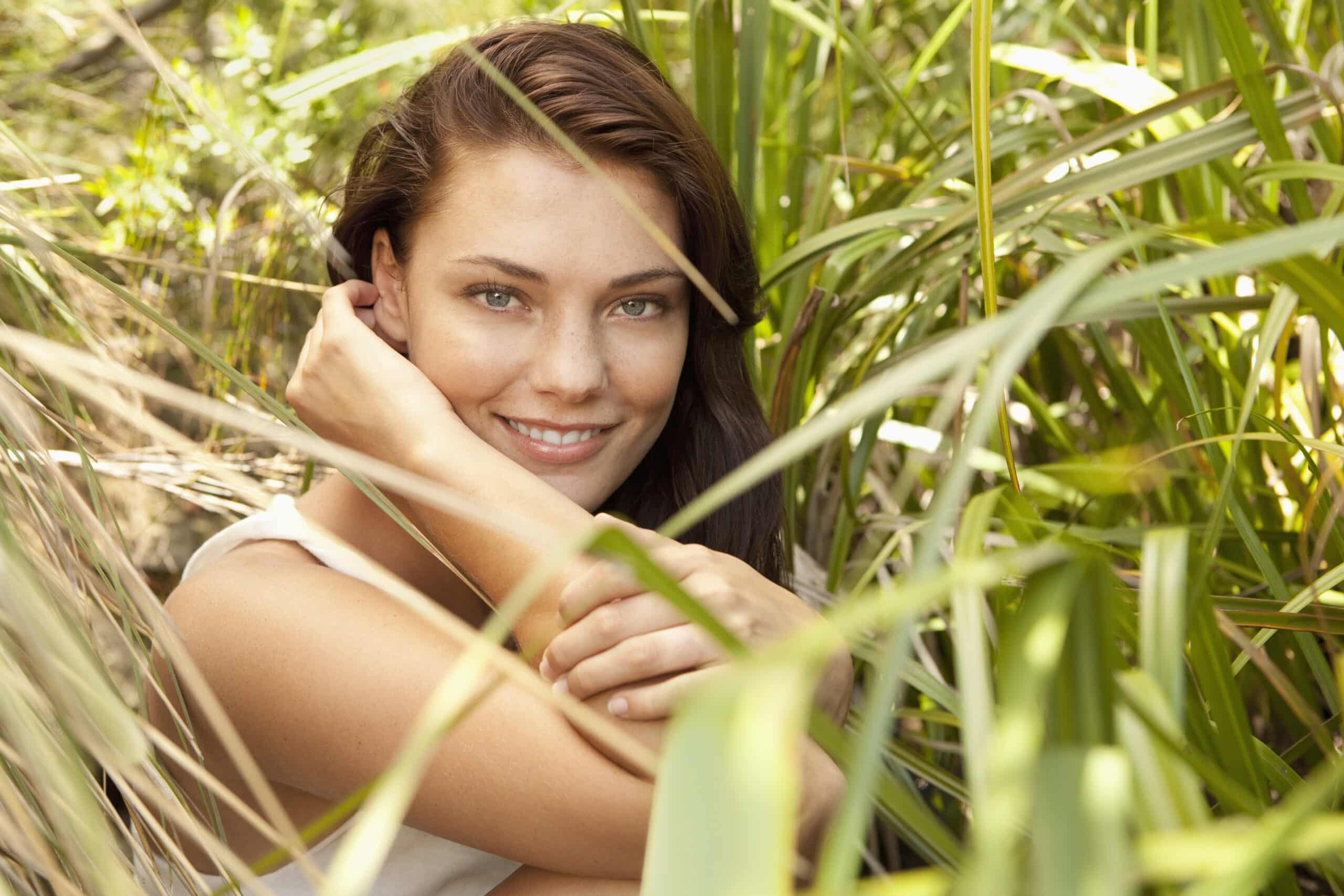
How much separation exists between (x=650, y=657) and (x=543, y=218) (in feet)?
1.96

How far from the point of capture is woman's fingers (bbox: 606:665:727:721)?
1.01 meters

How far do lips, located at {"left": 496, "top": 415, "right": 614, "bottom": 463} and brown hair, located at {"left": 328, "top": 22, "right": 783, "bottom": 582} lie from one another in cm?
23

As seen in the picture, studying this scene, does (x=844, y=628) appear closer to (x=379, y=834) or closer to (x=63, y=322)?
(x=379, y=834)

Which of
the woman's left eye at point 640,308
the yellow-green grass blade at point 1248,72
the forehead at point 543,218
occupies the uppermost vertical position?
the yellow-green grass blade at point 1248,72

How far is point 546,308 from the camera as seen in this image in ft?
4.77

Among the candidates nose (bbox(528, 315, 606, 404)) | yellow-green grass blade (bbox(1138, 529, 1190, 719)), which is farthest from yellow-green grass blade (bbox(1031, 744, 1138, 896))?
nose (bbox(528, 315, 606, 404))

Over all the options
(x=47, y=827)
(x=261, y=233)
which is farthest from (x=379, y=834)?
(x=261, y=233)

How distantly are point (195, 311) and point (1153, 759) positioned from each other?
88.9 inches

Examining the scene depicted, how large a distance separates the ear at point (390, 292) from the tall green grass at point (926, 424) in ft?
0.49

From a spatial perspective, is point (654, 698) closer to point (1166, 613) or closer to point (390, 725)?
point (390, 725)

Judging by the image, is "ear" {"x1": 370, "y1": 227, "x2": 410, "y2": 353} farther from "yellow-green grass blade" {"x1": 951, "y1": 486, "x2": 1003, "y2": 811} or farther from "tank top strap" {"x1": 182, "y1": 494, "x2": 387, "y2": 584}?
"yellow-green grass blade" {"x1": 951, "y1": 486, "x2": 1003, "y2": 811}

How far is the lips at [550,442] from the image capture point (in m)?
1.51

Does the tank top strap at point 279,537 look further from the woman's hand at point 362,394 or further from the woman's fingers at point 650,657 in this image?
the woman's fingers at point 650,657

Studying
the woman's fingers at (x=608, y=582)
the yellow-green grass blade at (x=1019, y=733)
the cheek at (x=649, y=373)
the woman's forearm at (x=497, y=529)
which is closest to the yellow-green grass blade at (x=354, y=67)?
the cheek at (x=649, y=373)
